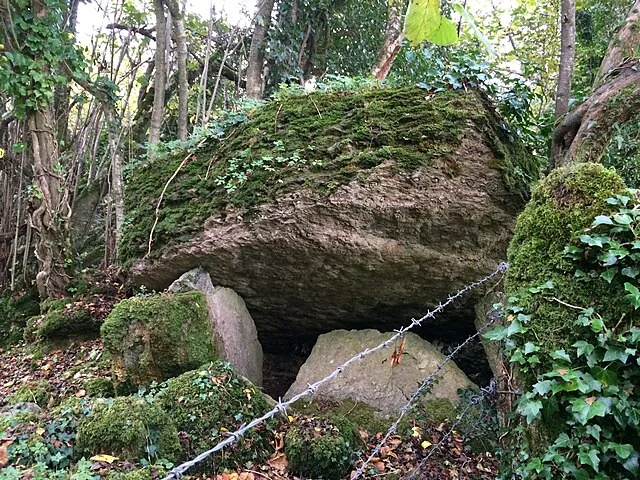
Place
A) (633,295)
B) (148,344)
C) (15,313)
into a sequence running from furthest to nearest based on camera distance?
(15,313), (148,344), (633,295)

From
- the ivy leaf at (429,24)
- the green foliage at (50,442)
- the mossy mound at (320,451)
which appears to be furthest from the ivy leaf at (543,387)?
the green foliage at (50,442)

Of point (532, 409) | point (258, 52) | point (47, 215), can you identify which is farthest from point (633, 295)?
point (258, 52)

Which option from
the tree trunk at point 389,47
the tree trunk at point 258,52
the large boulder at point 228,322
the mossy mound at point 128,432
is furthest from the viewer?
the tree trunk at point 258,52

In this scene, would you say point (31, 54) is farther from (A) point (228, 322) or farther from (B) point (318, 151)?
(A) point (228, 322)

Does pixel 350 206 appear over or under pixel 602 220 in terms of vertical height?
over

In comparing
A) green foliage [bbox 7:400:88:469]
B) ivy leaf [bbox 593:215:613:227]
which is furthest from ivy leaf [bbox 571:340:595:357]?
green foliage [bbox 7:400:88:469]

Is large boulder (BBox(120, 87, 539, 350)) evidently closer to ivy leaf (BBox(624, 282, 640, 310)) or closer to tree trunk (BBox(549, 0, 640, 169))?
tree trunk (BBox(549, 0, 640, 169))

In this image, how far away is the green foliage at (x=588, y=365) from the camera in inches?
63.1

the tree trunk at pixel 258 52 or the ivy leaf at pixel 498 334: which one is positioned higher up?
the tree trunk at pixel 258 52

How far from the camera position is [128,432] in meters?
2.67

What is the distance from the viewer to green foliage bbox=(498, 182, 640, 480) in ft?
5.26

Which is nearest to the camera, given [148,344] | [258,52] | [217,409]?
[217,409]

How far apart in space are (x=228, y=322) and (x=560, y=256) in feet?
9.94

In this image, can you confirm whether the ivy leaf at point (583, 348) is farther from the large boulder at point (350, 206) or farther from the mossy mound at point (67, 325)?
the mossy mound at point (67, 325)
